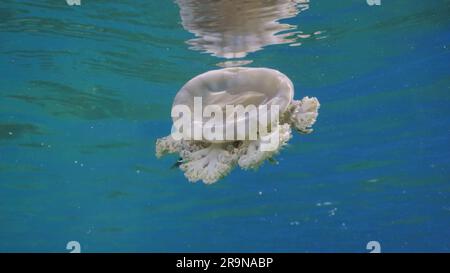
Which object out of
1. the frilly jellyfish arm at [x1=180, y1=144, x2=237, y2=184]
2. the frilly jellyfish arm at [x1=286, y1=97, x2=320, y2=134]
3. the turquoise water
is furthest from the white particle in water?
the frilly jellyfish arm at [x1=180, y1=144, x2=237, y2=184]

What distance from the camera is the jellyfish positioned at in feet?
19.1

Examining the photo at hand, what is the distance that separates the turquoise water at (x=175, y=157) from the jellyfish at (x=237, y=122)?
Answer: 4.61 m

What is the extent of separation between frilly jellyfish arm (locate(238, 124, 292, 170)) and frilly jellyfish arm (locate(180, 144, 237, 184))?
201 mm

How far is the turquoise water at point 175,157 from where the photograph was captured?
12.3 metres

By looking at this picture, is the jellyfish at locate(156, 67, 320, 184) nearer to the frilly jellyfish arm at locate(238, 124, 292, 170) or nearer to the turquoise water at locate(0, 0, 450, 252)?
the frilly jellyfish arm at locate(238, 124, 292, 170)

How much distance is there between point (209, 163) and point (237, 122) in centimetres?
68

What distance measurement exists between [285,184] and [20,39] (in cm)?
1739

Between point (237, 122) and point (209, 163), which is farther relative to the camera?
point (209, 163)

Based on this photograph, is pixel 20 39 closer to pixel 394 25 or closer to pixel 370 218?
pixel 394 25

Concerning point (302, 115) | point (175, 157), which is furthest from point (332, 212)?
point (302, 115)

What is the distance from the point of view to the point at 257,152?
5.73m

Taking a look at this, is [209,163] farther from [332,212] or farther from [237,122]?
[332,212]

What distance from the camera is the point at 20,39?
12.6 m

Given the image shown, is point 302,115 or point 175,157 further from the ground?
point 302,115
